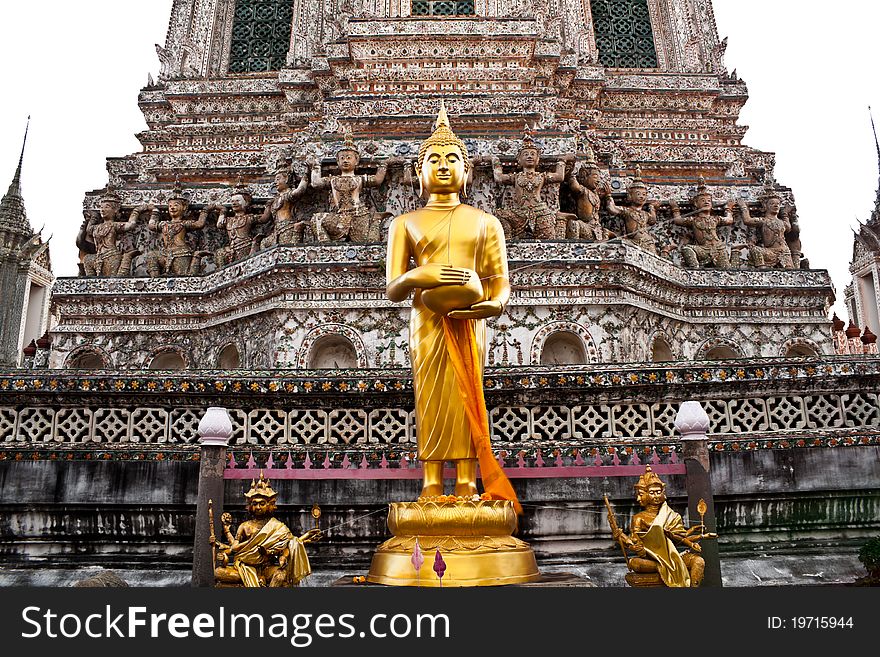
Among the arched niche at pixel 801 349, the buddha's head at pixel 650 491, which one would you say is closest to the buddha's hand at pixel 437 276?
the buddha's head at pixel 650 491

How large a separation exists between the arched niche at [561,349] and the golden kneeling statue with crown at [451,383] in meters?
8.19

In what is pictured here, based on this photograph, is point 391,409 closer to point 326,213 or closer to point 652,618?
point 652,618

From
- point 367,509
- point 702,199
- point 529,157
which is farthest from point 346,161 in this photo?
point 367,509

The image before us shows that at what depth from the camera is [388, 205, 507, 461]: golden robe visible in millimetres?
5945

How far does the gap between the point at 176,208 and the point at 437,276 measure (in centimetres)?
1328

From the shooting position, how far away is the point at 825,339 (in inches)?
650

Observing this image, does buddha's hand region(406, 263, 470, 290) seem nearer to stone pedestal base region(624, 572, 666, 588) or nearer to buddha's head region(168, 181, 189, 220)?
stone pedestal base region(624, 572, 666, 588)

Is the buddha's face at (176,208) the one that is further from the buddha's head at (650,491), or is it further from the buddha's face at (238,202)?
the buddha's head at (650,491)

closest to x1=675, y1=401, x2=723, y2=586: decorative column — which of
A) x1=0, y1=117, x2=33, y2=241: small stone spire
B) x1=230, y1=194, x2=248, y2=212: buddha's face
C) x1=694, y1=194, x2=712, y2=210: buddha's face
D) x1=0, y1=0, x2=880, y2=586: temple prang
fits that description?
x1=0, y1=0, x2=880, y2=586: temple prang

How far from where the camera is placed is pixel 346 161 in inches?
603

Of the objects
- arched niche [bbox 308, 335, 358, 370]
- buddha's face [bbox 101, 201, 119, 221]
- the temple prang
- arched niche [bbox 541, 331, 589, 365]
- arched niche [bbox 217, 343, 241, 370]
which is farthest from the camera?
buddha's face [bbox 101, 201, 119, 221]

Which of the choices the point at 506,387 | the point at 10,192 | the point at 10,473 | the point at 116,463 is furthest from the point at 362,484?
the point at 10,192

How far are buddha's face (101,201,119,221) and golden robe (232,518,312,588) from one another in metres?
14.4

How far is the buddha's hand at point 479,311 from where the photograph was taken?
5.91 meters
